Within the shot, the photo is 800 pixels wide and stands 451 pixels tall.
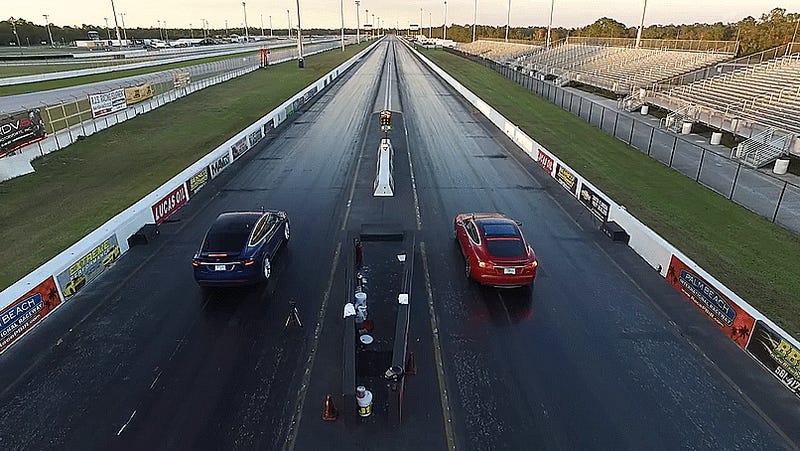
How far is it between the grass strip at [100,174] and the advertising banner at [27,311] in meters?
2.38

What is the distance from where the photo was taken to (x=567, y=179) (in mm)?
20375

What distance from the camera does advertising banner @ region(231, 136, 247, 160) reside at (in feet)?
80.9

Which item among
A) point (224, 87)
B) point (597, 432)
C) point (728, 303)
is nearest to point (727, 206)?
point (728, 303)

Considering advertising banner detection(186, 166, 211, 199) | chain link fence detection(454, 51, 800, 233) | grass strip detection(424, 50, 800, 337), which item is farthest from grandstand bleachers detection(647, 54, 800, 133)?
advertising banner detection(186, 166, 211, 199)

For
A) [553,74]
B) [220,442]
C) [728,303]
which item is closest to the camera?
[220,442]

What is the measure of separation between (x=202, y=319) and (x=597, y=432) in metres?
8.64

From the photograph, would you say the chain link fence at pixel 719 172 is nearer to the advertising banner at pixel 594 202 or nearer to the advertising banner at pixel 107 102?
the advertising banner at pixel 594 202

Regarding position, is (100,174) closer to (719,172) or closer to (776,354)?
(776,354)

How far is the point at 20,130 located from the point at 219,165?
9.76 metres

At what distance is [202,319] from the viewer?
36.6 feet

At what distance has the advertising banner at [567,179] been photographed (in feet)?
63.9

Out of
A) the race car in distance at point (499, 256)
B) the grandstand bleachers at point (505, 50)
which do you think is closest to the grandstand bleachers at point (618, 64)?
the grandstand bleachers at point (505, 50)

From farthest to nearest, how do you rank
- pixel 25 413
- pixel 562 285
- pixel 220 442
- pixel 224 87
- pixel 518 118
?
pixel 224 87, pixel 518 118, pixel 562 285, pixel 25 413, pixel 220 442

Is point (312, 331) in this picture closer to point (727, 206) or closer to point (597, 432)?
point (597, 432)
